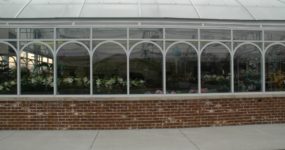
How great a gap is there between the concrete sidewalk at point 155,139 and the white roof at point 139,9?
9.72ft

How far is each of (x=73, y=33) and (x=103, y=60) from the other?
1.04 meters

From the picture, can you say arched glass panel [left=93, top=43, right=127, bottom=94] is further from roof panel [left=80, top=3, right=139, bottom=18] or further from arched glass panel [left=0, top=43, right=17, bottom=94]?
arched glass panel [left=0, top=43, right=17, bottom=94]

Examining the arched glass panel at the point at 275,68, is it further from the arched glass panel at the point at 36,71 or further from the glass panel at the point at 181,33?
the arched glass panel at the point at 36,71

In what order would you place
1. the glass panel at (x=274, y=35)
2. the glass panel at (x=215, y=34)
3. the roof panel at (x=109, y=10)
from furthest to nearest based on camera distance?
the glass panel at (x=274, y=35) < the glass panel at (x=215, y=34) < the roof panel at (x=109, y=10)

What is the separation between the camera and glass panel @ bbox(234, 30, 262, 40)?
12070 millimetres

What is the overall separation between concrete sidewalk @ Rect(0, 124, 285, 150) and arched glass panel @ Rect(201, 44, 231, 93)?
3.64 feet

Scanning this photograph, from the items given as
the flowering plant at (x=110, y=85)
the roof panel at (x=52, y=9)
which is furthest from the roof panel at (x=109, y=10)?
the flowering plant at (x=110, y=85)

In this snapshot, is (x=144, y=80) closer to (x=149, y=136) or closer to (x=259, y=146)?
(x=149, y=136)

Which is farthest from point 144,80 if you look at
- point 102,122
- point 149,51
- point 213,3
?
point 213,3

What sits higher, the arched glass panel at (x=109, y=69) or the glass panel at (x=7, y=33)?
the glass panel at (x=7, y=33)

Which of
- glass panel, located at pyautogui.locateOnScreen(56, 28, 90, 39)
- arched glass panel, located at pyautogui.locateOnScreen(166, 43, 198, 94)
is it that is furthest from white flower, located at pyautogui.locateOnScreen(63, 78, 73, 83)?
arched glass panel, located at pyautogui.locateOnScreen(166, 43, 198, 94)

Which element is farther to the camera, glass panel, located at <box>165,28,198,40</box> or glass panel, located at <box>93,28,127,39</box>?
glass panel, located at <box>165,28,198,40</box>

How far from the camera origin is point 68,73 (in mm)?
11516

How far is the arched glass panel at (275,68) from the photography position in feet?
40.5
